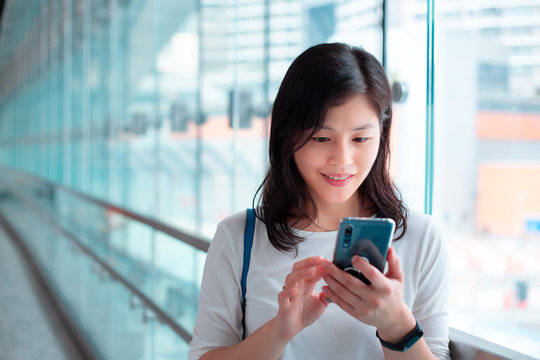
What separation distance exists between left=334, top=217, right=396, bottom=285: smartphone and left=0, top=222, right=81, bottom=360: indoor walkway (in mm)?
3863

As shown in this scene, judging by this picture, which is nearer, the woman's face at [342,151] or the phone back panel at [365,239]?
the phone back panel at [365,239]

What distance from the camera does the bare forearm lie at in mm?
1095

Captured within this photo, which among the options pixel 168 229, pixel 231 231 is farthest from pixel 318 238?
pixel 168 229

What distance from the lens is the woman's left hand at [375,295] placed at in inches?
36.2

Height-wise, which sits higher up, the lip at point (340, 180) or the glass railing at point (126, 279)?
the lip at point (340, 180)

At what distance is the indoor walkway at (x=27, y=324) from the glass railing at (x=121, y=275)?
0.18 metres

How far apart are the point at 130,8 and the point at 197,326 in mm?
5146

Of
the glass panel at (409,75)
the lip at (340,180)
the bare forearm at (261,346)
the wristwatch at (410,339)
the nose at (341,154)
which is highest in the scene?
the glass panel at (409,75)

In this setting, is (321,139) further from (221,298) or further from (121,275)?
(121,275)

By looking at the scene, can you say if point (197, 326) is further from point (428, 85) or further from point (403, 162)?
point (403, 162)

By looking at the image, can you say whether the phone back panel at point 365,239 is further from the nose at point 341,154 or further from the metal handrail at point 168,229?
the metal handrail at point 168,229

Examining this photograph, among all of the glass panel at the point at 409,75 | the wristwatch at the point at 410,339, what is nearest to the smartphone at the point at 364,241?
the wristwatch at the point at 410,339

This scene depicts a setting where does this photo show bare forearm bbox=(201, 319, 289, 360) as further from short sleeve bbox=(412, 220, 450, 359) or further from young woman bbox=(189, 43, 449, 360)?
short sleeve bbox=(412, 220, 450, 359)

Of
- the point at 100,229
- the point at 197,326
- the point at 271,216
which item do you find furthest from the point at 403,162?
the point at 100,229
